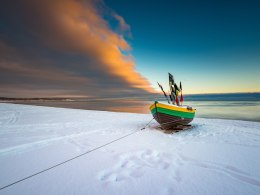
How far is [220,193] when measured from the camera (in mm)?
2527

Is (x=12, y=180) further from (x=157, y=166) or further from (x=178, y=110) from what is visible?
(x=178, y=110)

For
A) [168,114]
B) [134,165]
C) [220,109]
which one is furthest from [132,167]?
[220,109]

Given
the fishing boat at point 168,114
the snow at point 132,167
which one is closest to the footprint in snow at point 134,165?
the snow at point 132,167

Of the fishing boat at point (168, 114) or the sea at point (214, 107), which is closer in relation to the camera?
the fishing boat at point (168, 114)

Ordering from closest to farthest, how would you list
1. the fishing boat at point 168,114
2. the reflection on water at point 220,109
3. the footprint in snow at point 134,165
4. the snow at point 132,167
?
the snow at point 132,167 → the footprint in snow at point 134,165 → the fishing boat at point 168,114 → the reflection on water at point 220,109

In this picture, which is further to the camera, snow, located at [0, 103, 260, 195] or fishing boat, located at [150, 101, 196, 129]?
fishing boat, located at [150, 101, 196, 129]

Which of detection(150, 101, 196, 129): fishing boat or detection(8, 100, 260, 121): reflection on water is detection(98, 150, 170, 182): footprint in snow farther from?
detection(8, 100, 260, 121): reflection on water

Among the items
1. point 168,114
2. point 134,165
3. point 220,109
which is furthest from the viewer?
point 220,109

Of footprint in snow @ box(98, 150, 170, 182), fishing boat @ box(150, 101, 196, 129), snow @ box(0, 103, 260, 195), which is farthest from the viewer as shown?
fishing boat @ box(150, 101, 196, 129)

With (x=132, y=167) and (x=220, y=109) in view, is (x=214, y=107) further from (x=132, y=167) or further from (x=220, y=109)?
(x=132, y=167)

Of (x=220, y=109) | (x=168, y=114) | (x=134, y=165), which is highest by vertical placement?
(x=168, y=114)

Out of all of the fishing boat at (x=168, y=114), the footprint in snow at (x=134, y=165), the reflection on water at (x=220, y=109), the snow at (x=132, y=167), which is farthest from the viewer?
the reflection on water at (x=220, y=109)

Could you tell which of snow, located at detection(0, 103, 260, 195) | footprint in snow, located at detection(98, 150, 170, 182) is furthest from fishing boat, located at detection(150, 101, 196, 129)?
footprint in snow, located at detection(98, 150, 170, 182)

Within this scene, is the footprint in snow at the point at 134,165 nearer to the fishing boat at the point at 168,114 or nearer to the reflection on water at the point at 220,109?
the fishing boat at the point at 168,114
